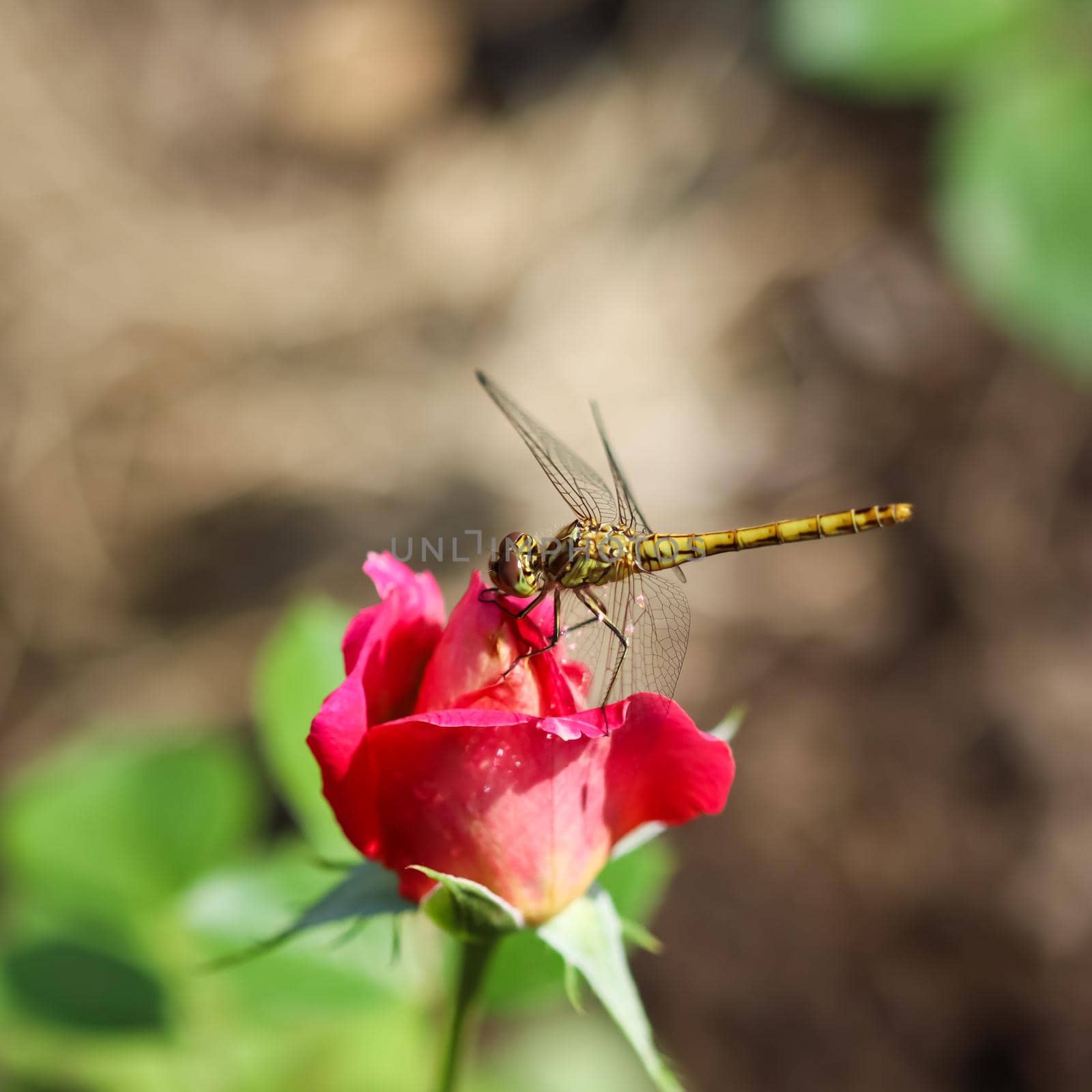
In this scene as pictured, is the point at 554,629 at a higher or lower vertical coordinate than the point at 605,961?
higher

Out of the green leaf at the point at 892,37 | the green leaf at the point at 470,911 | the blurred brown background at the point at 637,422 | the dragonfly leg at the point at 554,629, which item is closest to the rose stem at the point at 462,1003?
the green leaf at the point at 470,911

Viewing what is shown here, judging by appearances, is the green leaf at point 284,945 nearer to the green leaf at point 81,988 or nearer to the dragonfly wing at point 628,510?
the green leaf at point 81,988

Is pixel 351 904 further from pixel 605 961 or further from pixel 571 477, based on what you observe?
pixel 571 477

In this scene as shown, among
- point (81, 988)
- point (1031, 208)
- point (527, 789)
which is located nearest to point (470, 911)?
point (527, 789)

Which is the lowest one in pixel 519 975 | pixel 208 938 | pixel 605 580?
pixel 519 975

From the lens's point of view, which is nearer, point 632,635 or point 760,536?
point 632,635

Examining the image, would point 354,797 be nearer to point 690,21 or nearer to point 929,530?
point 929,530

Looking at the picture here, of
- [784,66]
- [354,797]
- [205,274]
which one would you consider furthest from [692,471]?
[354,797]
